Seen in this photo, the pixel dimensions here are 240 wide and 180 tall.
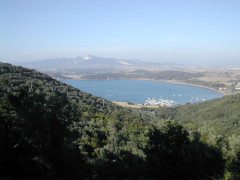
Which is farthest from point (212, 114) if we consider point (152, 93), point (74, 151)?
point (152, 93)

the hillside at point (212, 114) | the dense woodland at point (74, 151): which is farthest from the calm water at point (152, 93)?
the dense woodland at point (74, 151)

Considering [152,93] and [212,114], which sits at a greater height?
[212,114]

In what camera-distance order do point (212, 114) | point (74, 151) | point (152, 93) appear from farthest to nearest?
point (152, 93), point (212, 114), point (74, 151)

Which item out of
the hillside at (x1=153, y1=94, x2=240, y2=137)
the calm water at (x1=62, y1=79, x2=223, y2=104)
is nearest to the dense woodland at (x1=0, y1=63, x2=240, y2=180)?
the hillside at (x1=153, y1=94, x2=240, y2=137)

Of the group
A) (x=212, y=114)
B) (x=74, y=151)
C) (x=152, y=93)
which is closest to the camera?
(x=74, y=151)

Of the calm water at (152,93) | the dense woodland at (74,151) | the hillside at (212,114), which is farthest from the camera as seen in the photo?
the calm water at (152,93)

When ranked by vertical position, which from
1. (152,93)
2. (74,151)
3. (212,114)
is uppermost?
(74,151)

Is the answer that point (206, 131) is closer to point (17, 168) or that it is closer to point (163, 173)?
point (163, 173)

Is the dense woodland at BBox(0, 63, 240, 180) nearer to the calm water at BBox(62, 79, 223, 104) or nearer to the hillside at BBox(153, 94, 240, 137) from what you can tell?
the hillside at BBox(153, 94, 240, 137)

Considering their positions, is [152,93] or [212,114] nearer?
[212,114]

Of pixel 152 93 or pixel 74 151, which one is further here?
pixel 152 93

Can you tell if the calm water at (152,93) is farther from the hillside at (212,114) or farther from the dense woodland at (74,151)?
the dense woodland at (74,151)

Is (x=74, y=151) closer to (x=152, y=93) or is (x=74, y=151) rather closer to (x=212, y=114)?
(x=212, y=114)

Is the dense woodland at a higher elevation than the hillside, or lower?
higher
